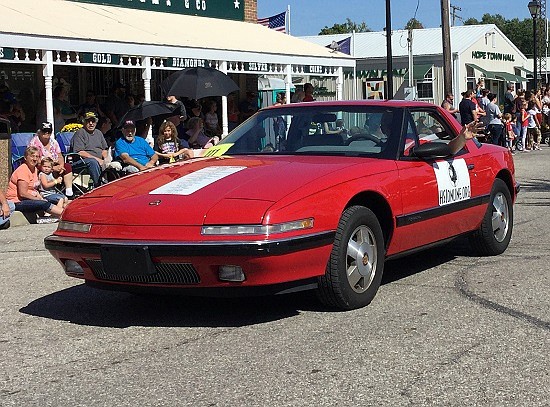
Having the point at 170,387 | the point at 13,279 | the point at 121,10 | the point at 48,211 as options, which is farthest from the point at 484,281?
the point at 121,10

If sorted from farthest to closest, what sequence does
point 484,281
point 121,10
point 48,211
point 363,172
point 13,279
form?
1. point 121,10
2. point 48,211
3. point 13,279
4. point 484,281
5. point 363,172

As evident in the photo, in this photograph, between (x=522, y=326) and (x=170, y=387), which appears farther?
(x=522, y=326)

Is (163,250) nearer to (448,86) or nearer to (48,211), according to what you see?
(48,211)

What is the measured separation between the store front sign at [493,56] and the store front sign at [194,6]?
26355mm

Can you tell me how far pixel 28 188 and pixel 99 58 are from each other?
4.57 m

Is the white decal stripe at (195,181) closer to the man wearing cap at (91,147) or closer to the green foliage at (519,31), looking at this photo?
the man wearing cap at (91,147)

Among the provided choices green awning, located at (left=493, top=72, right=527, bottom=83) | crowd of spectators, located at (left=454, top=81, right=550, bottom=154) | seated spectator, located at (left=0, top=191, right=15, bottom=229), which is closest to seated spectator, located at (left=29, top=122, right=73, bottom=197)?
seated spectator, located at (left=0, top=191, right=15, bottom=229)

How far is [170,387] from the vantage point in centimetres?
452

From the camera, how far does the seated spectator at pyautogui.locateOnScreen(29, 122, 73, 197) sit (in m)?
13.2

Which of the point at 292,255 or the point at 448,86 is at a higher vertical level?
the point at 448,86

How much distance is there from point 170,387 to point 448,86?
69.9 feet

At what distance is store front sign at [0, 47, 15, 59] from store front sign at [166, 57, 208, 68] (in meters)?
3.79

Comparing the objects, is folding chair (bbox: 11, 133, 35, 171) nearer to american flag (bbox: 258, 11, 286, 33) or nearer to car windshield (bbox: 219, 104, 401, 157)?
car windshield (bbox: 219, 104, 401, 157)

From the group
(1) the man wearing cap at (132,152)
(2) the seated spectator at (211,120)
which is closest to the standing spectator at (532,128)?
(2) the seated spectator at (211,120)
